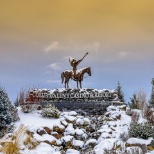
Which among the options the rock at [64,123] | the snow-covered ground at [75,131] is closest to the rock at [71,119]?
the snow-covered ground at [75,131]

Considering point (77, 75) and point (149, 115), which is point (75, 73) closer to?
point (77, 75)

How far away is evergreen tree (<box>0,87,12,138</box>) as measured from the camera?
12.9 metres

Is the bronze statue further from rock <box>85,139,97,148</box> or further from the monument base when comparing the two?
rock <box>85,139,97,148</box>

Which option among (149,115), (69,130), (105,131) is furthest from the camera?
(149,115)

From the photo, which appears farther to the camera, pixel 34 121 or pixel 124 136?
pixel 34 121

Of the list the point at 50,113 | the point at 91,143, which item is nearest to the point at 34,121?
the point at 50,113

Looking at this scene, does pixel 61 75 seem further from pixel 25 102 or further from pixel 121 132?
pixel 121 132

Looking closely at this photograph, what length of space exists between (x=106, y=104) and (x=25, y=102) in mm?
4361

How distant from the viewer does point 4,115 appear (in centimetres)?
1306

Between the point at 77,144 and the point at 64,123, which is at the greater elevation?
the point at 64,123

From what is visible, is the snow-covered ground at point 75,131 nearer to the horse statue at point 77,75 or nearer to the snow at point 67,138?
the snow at point 67,138

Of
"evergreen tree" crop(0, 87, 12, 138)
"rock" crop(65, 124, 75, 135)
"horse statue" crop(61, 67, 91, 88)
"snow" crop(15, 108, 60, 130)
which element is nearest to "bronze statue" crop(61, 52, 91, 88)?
"horse statue" crop(61, 67, 91, 88)

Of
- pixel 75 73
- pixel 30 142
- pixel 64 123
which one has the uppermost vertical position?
pixel 75 73

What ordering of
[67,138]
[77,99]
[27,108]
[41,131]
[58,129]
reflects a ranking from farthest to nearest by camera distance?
1. [77,99]
2. [27,108]
3. [58,129]
4. [41,131]
5. [67,138]
